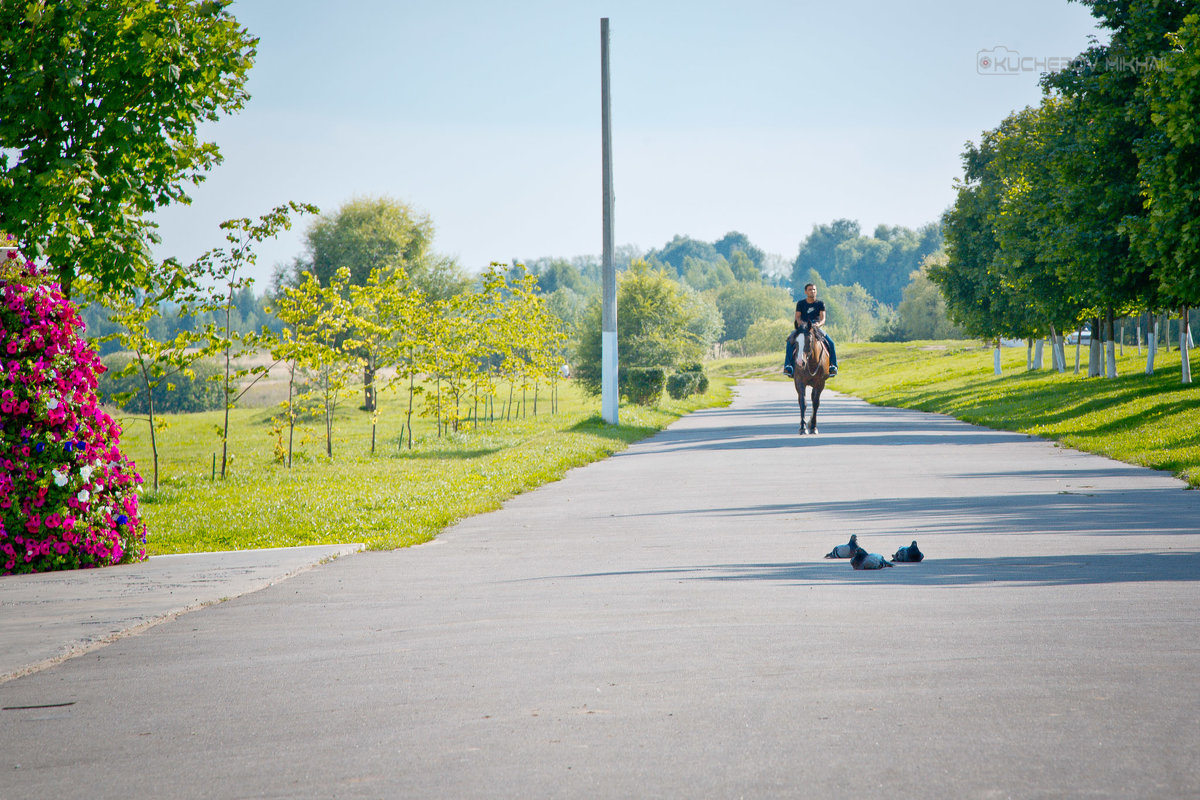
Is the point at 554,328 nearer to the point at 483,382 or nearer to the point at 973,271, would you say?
the point at 483,382

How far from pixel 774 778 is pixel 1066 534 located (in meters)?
6.70

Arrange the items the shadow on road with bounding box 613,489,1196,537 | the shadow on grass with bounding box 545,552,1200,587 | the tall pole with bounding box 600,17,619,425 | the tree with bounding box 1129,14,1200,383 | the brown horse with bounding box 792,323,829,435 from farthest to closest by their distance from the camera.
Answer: the tall pole with bounding box 600,17,619,425
the brown horse with bounding box 792,323,829,435
the tree with bounding box 1129,14,1200,383
the shadow on road with bounding box 613,489,1196,537
the shadow on grass with bounding box 545,552,1200,587

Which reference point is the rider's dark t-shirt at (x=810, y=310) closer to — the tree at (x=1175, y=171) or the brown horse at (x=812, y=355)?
the brown horse at (x=812, y=355)

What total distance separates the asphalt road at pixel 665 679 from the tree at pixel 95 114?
5.50 m

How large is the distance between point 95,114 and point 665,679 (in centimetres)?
1090

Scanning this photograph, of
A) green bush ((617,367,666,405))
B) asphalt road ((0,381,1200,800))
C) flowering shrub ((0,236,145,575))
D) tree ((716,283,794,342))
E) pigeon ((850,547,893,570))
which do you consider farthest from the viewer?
tree ((716,283,794,342))

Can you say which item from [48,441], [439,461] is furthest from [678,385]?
[48,441]

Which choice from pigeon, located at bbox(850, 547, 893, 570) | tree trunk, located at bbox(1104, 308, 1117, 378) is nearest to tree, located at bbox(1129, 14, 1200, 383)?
pigeon, located at bbox(850, 547, 893, 570)

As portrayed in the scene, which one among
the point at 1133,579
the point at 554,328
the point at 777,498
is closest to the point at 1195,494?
the point at 777,498

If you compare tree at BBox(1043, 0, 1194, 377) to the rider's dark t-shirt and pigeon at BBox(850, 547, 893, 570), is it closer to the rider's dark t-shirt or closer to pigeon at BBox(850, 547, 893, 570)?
the rider's dark t-shirt

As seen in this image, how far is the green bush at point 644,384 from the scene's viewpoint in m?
42.3

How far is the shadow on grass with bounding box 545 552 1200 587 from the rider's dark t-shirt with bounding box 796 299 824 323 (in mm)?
14859

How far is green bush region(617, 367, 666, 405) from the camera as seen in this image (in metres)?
42.3

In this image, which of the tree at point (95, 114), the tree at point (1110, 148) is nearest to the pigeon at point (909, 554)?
the tree at point (95, 114)
